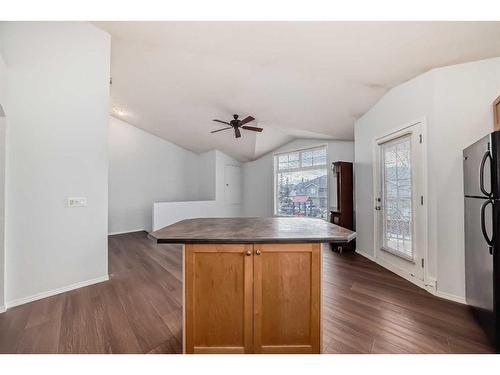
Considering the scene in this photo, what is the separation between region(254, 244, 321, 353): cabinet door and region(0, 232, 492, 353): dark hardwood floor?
34 cm

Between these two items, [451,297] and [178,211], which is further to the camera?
[178,211]

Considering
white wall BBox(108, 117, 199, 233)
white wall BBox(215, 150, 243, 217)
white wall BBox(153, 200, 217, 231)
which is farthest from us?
white wall BBox(215, 150, 243, 217)

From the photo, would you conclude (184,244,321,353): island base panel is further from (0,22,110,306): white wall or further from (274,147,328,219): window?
(274,147,328,219): window

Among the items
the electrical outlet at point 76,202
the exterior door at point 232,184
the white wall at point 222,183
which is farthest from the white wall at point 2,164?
the exterior door at point 232,184

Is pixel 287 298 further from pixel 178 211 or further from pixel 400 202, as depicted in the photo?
pixel 178 211

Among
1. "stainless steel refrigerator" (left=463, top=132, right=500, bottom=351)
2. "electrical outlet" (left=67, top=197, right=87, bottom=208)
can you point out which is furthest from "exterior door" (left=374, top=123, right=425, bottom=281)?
"electrical outlet" (left=67, top=197, right=87, bottom=208)

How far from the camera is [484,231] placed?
5.06 feet

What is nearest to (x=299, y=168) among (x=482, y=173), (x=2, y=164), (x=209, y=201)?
(x=209, y=201)

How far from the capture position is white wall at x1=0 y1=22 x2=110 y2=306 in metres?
2.07

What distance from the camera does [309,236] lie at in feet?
4.03

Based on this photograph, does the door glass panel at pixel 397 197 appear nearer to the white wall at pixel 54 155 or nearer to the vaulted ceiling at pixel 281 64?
the vaulted ceiling at pixel 281 64

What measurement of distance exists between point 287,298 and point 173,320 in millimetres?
1088

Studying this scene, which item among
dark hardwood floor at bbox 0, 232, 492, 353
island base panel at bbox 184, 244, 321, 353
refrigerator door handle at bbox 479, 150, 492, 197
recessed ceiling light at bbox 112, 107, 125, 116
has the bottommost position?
dark hardwood floor at bbox 0, 232, 492, 353
